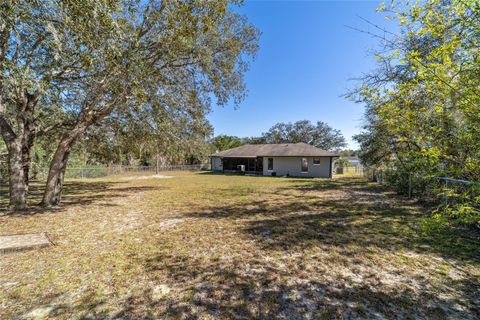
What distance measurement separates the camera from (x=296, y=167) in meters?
23.7

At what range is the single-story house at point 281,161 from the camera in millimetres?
22705

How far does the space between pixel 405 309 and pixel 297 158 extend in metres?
21.5

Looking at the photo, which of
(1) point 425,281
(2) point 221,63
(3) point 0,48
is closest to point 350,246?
(1) point 425,281

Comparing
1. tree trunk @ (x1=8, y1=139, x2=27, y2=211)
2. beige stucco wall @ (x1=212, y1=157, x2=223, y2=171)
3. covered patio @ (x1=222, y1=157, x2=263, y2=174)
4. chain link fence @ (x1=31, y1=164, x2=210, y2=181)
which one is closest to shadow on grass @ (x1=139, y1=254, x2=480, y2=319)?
tree trunk @ (x1=8, y1=139, x2=27, y2=211)

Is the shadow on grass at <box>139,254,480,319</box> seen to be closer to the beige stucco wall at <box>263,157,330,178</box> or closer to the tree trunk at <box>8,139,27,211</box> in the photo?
the tree trunk at <box>8,139,27,211</box>

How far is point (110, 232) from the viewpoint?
548cm

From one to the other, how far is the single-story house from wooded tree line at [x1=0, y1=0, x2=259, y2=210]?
14047mm

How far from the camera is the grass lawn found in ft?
8.67

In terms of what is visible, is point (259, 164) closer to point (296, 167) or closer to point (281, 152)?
point (281, 152)

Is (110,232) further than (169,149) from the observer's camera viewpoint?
No

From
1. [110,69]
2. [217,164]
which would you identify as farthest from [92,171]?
[110,69]

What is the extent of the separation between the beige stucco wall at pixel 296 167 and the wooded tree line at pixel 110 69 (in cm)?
1412

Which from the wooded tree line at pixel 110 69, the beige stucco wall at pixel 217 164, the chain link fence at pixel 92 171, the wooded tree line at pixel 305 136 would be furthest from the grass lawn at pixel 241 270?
the wooded tree line at pixel 305 136

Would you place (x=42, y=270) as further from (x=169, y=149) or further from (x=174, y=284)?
(x=169, y=149)
